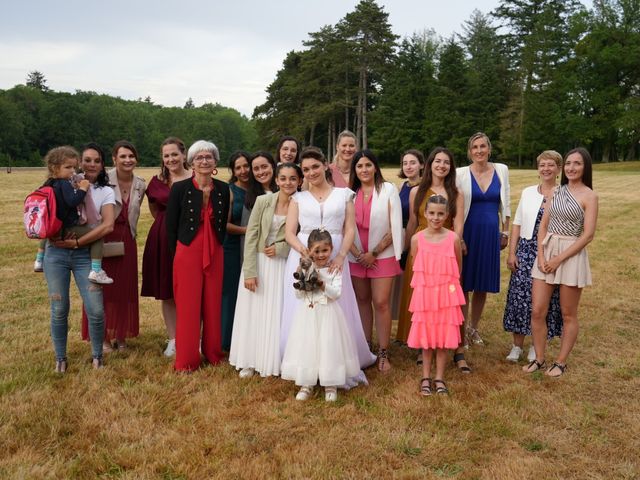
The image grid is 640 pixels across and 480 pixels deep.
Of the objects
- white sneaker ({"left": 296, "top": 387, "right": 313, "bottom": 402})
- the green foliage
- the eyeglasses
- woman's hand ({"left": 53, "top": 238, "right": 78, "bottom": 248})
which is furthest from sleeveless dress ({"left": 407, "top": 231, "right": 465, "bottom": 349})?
the green foliage

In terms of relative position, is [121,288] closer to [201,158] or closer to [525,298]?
[201,158]

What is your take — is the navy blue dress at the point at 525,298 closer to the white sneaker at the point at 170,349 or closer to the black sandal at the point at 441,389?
the black sandal at the point at 441,389

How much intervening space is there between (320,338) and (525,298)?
230 centimetres

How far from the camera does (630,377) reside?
193 inches

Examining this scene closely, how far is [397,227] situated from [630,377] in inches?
101

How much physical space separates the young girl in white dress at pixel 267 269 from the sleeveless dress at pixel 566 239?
7.71 ft

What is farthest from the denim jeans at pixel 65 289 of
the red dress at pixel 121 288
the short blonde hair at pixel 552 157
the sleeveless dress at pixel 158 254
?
the short blonde hair at pixel 552 157

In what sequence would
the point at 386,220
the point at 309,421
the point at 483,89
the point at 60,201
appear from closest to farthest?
the point at 309,421 < the point at 60,201 < the point at 386,220 < the point at 483,89

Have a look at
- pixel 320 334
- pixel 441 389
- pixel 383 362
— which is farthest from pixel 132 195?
pixel 441 389

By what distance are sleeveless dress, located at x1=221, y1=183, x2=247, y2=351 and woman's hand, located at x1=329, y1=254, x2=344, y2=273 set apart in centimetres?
133

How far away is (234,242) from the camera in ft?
17.5

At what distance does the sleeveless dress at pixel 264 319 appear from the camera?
4.72 m

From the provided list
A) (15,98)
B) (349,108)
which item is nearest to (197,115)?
(15,98)

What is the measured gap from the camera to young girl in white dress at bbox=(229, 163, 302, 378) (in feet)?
15.5
